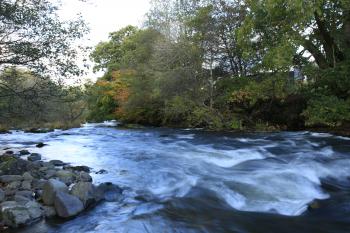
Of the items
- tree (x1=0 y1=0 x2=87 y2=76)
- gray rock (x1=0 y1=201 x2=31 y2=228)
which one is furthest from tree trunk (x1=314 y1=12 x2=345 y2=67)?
gray rock (x1=0 y1=201 x2=31 y2=228)

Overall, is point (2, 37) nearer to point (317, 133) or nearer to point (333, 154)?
point (333, 154)

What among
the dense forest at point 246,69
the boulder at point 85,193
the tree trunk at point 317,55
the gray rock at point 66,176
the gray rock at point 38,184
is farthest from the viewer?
the tree trunk at point 317,55

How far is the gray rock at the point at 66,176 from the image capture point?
7949 millimetres

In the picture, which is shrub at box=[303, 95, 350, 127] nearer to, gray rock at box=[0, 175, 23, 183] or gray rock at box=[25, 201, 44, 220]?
gray rock at box=[0, 175, 23, 183]

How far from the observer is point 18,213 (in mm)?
5801

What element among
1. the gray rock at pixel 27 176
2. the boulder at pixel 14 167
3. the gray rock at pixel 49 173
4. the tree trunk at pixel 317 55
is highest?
the tree trunk at pixel 317 55

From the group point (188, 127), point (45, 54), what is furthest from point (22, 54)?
point (188, 127)

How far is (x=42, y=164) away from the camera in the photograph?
9.70 m

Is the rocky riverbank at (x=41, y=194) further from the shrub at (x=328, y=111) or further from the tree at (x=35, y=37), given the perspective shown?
the shrub at (x=328, y=111)

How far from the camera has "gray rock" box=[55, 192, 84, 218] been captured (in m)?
6.17

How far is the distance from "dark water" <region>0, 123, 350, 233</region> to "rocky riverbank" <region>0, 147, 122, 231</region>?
0.27 meters

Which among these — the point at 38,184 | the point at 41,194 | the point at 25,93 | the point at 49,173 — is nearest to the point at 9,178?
the point at 38,184

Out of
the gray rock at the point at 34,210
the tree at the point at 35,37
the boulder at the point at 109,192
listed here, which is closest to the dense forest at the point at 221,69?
the tree at the point at 35,37

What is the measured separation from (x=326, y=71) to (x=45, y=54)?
12276 mm
